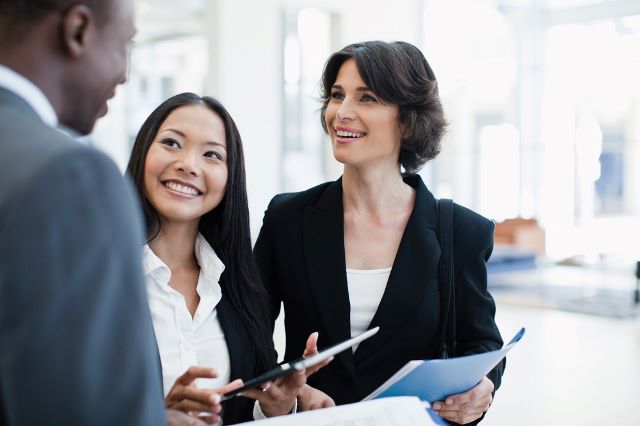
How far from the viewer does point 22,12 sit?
2.57ft

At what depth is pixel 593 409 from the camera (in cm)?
465

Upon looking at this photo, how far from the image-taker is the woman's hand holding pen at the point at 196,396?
4.16 ft

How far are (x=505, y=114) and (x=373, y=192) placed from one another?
33.3 feet

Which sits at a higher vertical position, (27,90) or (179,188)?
(27,90)

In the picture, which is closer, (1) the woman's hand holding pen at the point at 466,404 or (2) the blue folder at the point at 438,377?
(2) the blue folder at the point at 438,377

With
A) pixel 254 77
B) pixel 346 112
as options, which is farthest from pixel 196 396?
pixel 254 77

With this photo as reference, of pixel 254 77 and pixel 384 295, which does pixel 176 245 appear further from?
pixel 254 77

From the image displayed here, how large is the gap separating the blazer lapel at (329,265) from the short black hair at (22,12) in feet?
4.36

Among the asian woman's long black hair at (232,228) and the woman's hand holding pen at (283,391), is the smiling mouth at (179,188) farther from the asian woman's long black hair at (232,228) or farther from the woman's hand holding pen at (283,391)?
the woman's hand holding pen at (283,391)

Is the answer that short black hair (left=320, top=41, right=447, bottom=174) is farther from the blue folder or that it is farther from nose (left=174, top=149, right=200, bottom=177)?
the blue folder

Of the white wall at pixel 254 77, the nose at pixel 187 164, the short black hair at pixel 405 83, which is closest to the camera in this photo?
the nose at pixel 187 164

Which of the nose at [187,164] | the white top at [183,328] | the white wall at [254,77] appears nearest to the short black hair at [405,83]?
the nose at [187,164]

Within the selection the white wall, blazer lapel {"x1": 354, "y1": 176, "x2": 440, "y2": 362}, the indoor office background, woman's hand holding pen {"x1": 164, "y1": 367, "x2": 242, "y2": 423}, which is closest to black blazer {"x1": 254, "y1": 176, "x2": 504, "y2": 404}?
blazer lapel {"x1": 354, "y1": 176, "x2": 440, "y2": 362}

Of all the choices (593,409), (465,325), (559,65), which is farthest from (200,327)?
(559,65)
